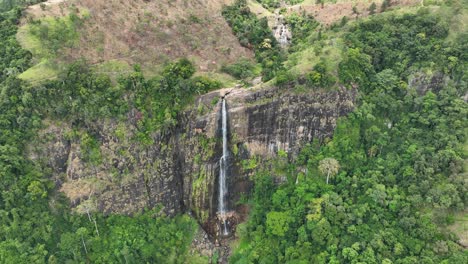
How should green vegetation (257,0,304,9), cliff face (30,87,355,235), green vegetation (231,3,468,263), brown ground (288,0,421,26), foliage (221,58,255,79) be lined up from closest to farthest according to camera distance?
1. green vegetation (231,3,468,263)
2. cliff face (30,87,355,235)
3. foliage (221,58,255,79)
4. brown ground (288,0,421,26)
5. green vegetation (257,0,304,9)

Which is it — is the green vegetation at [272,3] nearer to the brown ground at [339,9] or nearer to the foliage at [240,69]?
the brown ground at [339,9]

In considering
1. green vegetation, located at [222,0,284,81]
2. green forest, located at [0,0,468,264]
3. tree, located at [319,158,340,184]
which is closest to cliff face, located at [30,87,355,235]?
green forest, located at [0,0,468,264]

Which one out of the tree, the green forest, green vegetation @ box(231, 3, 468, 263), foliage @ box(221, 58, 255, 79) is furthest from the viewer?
foliage @ box(221, 58, 255, 79)

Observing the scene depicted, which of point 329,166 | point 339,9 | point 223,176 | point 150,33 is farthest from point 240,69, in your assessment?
point 339,9

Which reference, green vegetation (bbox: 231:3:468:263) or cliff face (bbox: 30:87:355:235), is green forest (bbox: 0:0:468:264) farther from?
cliff face (bbox: 30:87:355:235)

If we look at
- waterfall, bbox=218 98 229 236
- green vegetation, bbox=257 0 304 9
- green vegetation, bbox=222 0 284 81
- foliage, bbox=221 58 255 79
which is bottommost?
waterfall, bbox=218 98 229 236

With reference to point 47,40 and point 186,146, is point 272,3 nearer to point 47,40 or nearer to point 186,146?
point 186,146

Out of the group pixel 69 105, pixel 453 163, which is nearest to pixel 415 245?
pixel 453 163
